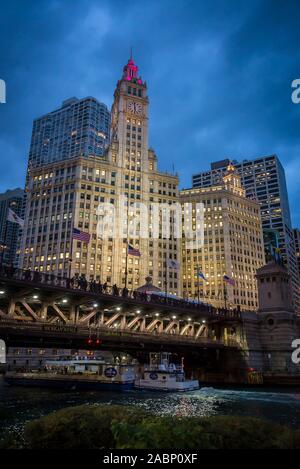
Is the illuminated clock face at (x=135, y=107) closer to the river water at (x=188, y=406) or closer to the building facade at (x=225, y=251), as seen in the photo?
the building facade at (x=225, y=251)

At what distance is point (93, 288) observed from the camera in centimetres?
4984

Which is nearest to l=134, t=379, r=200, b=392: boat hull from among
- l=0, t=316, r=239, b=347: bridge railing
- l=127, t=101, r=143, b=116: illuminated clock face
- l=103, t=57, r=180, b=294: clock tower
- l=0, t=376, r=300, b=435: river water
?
l=0, t=376, r=300, b=435: river water

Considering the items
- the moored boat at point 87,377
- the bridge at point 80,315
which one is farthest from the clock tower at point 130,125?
the moored boat at point 87,377

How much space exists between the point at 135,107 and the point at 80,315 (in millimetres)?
124259

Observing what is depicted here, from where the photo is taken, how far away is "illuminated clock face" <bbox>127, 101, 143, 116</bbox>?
542 feet

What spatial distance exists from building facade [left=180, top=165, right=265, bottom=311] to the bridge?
304 ft

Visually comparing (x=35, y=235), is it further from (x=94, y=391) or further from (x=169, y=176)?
(x=94, y=391)

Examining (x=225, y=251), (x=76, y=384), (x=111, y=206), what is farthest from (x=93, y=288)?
(x=225, y=251)

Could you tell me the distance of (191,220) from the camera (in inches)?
6993

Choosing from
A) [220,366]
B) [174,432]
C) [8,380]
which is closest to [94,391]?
[8,380]

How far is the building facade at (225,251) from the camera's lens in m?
163

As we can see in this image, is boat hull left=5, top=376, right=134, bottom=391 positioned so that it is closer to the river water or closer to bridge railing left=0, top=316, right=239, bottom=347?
the river water

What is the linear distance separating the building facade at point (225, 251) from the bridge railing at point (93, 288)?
282ft
